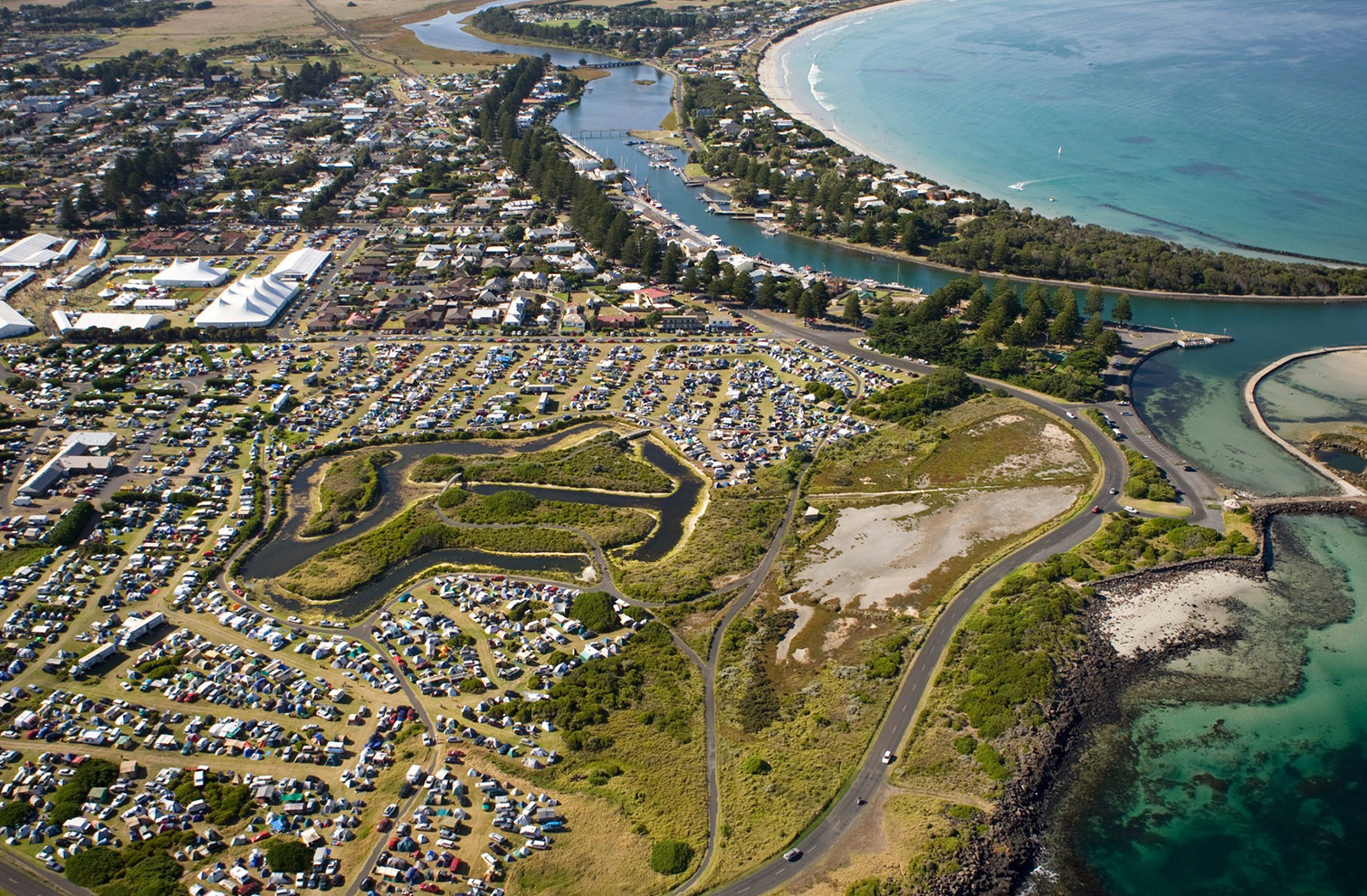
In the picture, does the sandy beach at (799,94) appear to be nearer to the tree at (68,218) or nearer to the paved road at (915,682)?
the paved road at (915,682)

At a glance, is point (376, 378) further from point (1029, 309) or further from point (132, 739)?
point (1029, 309)

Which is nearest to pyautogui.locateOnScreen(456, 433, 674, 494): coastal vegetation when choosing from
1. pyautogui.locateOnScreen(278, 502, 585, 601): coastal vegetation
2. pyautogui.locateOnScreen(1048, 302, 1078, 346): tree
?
pyautogui.locateOnScreen(278, 502, 585, 601): coastal vegetation

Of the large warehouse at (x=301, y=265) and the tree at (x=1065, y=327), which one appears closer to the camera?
the tree at (x=1065, y=327)

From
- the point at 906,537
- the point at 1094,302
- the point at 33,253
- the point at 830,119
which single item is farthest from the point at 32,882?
the point at 830,119

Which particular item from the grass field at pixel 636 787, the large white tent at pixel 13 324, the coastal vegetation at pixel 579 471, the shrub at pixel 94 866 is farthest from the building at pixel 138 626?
the large white tent at pixel 13 324

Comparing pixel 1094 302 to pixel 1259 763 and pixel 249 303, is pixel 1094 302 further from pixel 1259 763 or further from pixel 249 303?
pixel 249 303

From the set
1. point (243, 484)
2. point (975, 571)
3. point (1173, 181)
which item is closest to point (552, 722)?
point (975, 571)
